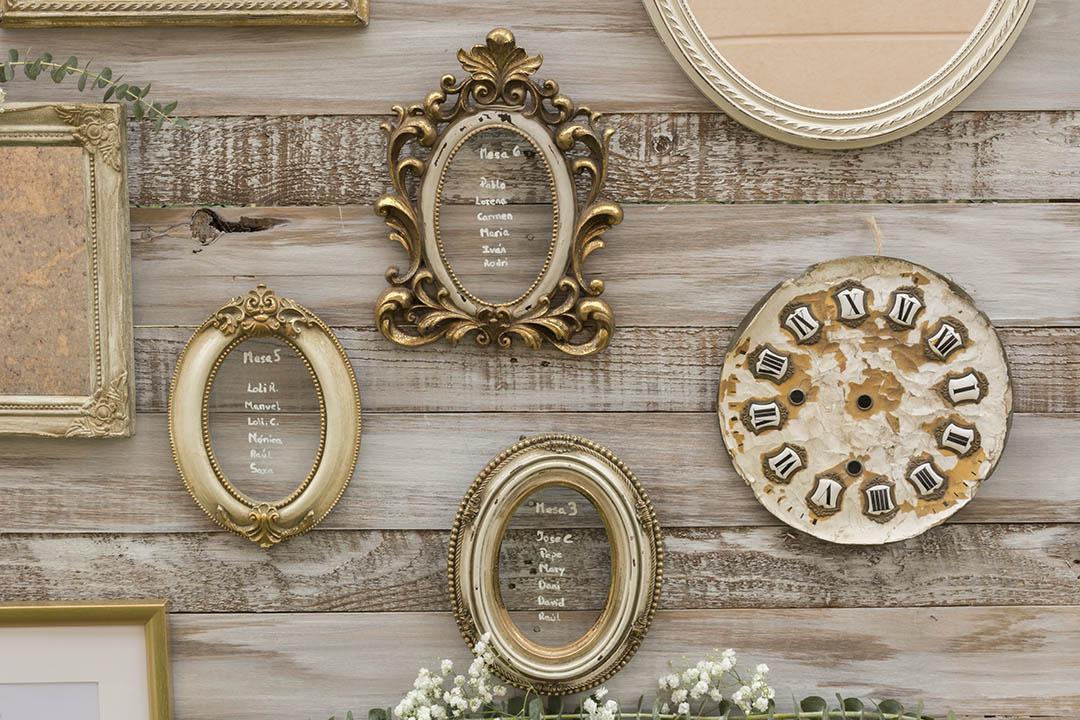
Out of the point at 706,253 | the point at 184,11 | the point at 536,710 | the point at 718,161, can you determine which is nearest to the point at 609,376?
the point at 706,253

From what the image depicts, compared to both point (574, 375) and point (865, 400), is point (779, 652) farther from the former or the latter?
point (574, 375)

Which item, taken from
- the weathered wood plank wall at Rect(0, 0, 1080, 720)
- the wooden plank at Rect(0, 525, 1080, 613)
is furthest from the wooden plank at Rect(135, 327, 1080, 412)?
the wooden plank at Rect(0, 525, 1080, 613)

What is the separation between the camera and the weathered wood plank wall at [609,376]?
1128 mm

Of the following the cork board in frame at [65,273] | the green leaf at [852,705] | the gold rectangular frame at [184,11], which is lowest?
the green leaf at [852,705]

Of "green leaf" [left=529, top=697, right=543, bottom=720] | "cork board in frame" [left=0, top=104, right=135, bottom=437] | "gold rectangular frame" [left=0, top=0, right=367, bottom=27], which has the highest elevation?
"gold rectangular frame" [left=0, top=0, right=367, bottom=27]

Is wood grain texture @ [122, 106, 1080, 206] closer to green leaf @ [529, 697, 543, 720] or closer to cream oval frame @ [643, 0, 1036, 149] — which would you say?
cream oval frame @ [643, 0, 1036, 149]

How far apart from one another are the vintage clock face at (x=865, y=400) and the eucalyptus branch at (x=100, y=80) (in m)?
0.79

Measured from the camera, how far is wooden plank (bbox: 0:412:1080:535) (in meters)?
1.16

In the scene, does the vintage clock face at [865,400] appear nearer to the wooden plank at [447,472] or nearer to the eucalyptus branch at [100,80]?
the wooden plank at [447,472]

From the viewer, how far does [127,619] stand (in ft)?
3.84

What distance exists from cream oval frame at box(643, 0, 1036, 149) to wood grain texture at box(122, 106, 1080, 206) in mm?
34

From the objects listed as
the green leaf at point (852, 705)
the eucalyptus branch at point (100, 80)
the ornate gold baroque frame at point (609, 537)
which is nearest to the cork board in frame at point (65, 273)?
the eucalyptus branch at point (100, 80)

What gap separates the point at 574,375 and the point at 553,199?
0.23 metres

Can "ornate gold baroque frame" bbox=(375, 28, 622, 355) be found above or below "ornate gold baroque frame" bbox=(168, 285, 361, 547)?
above
